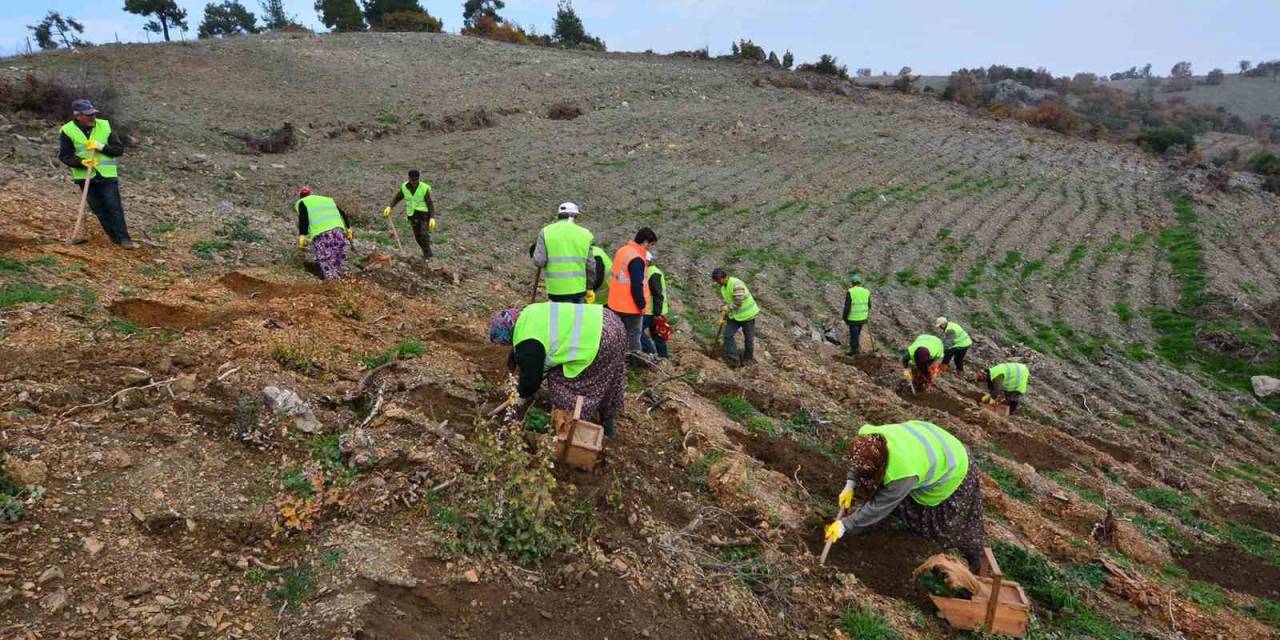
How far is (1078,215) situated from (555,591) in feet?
67.8

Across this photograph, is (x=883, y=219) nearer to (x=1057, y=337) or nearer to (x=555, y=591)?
(x=1057, y=337)

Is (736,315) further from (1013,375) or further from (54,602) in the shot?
(54,602)

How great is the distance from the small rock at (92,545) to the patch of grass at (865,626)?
3.70m

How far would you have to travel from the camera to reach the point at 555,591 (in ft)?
11.7

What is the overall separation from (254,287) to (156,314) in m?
1.22

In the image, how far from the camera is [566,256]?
6.23 meters

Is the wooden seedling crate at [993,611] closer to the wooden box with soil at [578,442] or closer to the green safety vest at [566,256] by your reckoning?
the wooden box with soil at [578,442]

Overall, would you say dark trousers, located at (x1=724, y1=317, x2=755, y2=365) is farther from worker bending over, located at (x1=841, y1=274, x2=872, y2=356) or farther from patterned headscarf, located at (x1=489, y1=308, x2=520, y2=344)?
patterned headscarf, located at (x1=489, y1=308, x2=520, y2=344)

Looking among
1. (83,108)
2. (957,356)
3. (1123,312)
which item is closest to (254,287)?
(83,108)

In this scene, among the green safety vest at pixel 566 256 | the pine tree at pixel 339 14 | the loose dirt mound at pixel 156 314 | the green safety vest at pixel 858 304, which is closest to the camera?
the loose dirt mound at pixel 156 314

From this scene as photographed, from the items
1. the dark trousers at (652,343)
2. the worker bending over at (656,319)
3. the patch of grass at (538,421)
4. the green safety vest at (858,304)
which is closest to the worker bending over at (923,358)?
the green safety vest at (858,304)

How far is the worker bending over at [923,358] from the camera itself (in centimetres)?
882

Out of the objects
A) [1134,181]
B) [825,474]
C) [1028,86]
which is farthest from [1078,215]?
[1028,86]

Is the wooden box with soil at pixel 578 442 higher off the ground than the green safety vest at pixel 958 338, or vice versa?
the wooden box with soil at pixel 578 442
